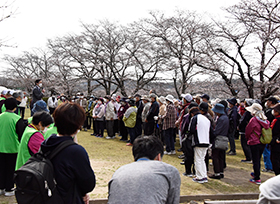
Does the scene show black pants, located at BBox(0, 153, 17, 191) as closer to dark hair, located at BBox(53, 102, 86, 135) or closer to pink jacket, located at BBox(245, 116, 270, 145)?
dark hair, located at BBox(53, 102, 86, 135)

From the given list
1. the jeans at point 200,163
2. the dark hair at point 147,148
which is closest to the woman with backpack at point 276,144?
the jeans at point 200,163

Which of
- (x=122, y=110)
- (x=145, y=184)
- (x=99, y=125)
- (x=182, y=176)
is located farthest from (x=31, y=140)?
(x=99, y=125)

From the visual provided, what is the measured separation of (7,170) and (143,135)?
3.53m

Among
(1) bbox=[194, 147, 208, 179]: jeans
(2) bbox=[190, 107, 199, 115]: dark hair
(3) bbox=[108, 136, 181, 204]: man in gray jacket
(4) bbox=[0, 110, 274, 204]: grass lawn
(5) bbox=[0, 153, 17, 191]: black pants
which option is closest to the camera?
(3) bbox=[108, 136, 181, 204]: man in gray jacket

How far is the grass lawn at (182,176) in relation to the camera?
4652 millimetres

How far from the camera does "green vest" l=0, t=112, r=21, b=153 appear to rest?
4.09 m

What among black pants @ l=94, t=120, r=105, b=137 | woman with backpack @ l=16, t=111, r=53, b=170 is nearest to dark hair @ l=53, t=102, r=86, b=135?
woman with backpack @ l=16, t=111, r=53, b=170

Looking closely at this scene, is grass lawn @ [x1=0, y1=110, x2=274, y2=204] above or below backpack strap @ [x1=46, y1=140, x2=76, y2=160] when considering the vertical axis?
below

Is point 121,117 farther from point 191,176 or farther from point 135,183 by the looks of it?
point 135,183

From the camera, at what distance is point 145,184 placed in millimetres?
1729

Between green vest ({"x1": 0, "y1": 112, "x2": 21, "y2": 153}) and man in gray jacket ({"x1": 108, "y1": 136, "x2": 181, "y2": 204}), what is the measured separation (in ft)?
10.2

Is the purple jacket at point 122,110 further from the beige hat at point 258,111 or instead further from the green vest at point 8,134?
the green vest at point 8,134

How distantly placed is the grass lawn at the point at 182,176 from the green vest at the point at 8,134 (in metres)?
0.90

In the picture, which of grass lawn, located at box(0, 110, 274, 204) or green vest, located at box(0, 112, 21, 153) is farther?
grass lawn, located at box(0, 110, 274, 204)
